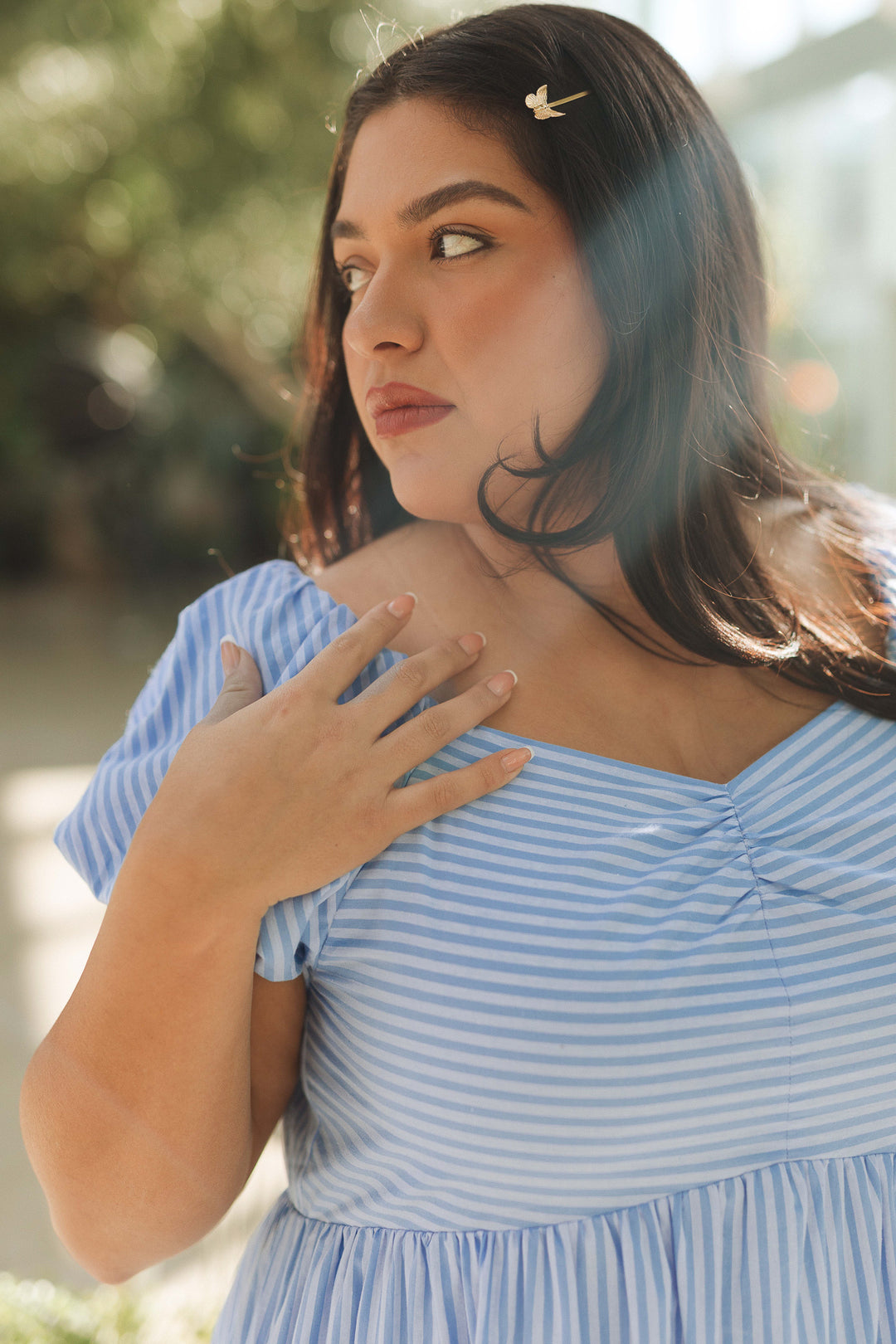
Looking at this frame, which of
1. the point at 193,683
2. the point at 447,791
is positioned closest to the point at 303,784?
the point at 447,791

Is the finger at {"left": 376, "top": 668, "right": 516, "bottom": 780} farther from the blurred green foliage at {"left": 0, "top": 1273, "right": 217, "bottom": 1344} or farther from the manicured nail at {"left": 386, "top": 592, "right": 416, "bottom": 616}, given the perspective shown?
the blurred green foliage at {"left": 0, "top": 1273, "right": 217, "bottom": 1344}

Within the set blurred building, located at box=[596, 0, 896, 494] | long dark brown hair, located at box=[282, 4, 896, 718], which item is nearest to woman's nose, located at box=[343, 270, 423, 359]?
long dark brown hair, located at box=[282, 4, 896, 718]

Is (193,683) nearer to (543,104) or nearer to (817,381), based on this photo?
(543,104)

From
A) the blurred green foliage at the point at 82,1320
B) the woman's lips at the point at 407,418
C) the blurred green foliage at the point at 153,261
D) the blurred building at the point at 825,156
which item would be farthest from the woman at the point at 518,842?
the blurred building at the point at 825,156

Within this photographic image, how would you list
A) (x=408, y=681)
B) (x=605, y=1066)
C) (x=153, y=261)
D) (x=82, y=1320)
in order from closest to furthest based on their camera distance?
(x=605, y=1066) → (x=408, y=681) → (x=82, y=1320) → (x=153, y=261)

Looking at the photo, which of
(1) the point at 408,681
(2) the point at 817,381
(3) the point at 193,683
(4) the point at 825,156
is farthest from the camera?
(2) the point at 817,381

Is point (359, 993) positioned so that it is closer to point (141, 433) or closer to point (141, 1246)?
point (141, 1246)

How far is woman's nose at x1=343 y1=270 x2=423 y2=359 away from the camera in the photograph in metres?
0.91

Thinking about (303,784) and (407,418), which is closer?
(303,784)

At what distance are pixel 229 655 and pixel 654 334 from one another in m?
0.46

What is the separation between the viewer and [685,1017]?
0.78m

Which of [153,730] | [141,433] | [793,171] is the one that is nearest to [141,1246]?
[153,730]

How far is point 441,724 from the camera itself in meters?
0.86

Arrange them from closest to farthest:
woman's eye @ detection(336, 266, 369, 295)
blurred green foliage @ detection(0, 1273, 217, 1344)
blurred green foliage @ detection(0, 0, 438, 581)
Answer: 1. woman's eye @ detection(336, 266, 369, 295)
2. blurred green foliage @ detection(0, 1273, 217, 1344)
3. blurred green foliage @ detection(0, 0, 438, 581)
